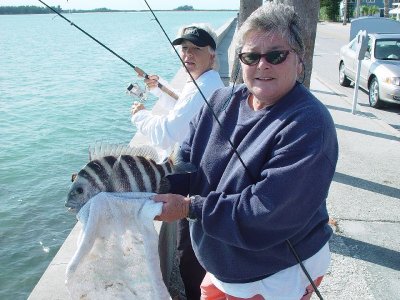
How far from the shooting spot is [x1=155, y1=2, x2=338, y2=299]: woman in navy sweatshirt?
1.93m

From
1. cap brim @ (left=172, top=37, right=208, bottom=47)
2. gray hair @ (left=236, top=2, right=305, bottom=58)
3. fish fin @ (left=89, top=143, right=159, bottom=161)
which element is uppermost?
gray hair @ (left=236, top=2, right=305, bottom=58)

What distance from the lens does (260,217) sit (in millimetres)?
1941

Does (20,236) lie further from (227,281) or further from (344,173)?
(227,281)

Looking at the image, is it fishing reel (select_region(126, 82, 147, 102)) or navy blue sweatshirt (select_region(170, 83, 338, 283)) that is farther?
fishing reel (select_region(126, 82, 147, 102))

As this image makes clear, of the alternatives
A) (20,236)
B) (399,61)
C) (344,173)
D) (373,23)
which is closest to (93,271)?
(344,173)

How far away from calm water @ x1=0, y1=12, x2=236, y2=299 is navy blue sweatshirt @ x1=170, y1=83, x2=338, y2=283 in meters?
0.69

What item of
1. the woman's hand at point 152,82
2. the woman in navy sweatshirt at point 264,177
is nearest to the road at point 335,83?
the woman's hand at point 152,82

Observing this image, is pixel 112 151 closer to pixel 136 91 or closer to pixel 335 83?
pixel 136 91

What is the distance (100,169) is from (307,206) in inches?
37.3

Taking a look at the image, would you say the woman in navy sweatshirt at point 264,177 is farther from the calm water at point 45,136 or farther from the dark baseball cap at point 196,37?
the dark baseball cap at point 196,37

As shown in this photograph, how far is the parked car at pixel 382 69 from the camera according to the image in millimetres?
11219

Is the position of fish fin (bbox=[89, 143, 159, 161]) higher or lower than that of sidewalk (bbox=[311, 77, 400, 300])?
higher

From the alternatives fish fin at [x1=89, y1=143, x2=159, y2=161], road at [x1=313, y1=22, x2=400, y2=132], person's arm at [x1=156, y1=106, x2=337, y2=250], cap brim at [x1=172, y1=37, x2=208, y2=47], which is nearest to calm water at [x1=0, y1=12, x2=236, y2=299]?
fish fin at [x1=89, y1=143, x2=159, y2=161]

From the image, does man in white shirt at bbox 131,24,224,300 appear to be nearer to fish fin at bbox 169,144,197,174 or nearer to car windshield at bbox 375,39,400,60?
fish fin at bbox 169,144,197,174
